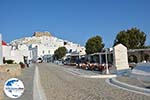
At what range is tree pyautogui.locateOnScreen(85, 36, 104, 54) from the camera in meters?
84.6

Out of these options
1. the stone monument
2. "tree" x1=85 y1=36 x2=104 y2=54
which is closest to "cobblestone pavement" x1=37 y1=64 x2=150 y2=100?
the stone monument

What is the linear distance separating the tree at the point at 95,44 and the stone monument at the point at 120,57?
160ft

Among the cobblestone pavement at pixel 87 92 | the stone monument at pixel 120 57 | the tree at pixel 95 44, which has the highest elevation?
the tree at pixel 95 44

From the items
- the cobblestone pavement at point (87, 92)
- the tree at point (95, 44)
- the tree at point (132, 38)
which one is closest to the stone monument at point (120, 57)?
the cobblestone pavement at point (87, 92)

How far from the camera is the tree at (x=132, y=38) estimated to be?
70.3 metres

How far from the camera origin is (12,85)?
7.65 meters

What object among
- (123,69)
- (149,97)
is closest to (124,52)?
(123,69)

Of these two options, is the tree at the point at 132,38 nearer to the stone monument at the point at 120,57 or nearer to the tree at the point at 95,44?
the tree at the point at 95,44

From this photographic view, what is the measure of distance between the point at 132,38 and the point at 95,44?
634 inches

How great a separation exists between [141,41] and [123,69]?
1595 inches

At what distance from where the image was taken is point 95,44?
3349 inches

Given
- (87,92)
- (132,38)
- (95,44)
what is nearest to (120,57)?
(87,92)

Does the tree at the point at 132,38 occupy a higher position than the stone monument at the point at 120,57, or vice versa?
the tree at the point at 132,38

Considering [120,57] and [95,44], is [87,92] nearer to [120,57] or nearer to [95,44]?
[120,57]
